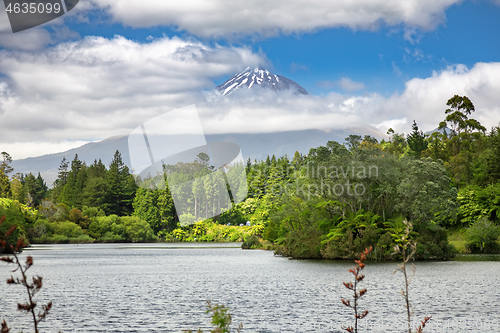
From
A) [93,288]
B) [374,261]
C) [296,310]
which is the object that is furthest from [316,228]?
[296,310]

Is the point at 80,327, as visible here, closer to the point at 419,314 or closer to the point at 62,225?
the point at 419,314

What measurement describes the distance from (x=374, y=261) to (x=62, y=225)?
2909 inches

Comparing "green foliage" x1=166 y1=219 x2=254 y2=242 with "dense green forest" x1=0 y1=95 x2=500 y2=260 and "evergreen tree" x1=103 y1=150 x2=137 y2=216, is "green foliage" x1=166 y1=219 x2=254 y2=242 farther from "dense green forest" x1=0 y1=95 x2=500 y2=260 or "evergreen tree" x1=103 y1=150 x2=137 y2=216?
"evergreen tree" x1=103 y1=150 x2=137 y2=216

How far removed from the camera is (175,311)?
23484 millimetres

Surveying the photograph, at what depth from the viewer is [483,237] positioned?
2363 inches

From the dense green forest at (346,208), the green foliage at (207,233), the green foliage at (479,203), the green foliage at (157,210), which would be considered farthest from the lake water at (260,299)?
the green foliage at (157,210)

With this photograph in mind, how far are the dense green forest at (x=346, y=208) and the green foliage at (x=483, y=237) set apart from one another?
12cm

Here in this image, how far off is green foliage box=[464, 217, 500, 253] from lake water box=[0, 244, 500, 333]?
52.5 feet

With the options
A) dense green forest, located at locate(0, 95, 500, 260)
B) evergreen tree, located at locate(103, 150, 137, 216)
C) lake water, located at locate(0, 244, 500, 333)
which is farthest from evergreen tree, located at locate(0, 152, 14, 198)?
lake water, located at locate(0, 244, 500, 333)

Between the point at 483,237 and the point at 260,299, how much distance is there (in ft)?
137

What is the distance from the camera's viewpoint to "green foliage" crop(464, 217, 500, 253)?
59594mm

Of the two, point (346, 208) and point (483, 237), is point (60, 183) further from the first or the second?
point (483, 237)

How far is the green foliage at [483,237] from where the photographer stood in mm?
59594

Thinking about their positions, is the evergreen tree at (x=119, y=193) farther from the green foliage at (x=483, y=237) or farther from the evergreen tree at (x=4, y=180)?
the green foliage at (x=483, y=237)
